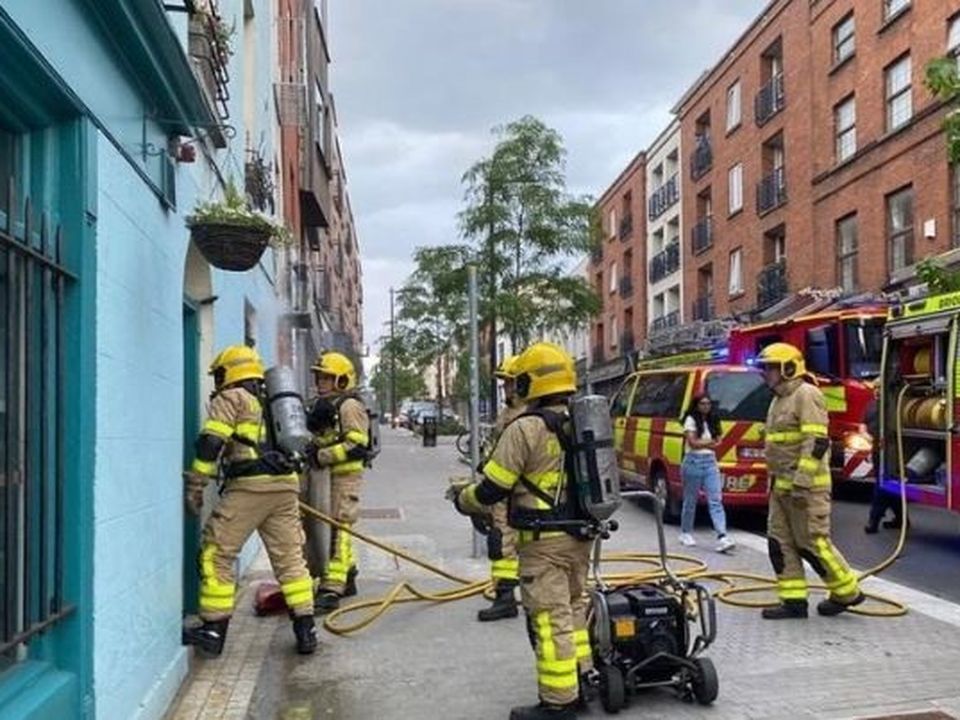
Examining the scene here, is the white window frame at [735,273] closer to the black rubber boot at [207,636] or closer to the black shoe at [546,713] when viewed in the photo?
the black rubber boot at [207,636]

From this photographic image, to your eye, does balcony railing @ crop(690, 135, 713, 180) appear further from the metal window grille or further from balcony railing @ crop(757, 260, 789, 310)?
the metal window grille

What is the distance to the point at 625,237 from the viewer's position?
44500 mm

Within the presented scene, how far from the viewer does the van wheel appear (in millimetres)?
12086

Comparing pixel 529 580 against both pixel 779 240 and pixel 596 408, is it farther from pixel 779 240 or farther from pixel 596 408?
pixel 779 240

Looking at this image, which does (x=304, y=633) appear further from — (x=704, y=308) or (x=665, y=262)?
(x=665, y=262)

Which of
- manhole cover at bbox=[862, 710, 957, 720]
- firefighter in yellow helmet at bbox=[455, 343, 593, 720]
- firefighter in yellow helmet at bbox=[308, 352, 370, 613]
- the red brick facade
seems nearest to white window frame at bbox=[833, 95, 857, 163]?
the red brick facade

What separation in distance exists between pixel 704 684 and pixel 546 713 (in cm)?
87

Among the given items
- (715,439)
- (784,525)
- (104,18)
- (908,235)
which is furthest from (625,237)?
(104,18)

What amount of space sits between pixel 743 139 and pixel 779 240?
3865 millimetres

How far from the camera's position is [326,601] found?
7.61 m

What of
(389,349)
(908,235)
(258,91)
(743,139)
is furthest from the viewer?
(389,349)

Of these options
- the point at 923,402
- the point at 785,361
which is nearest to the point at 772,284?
the point at 923,402

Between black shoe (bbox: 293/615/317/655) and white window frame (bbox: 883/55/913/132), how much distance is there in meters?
18.5

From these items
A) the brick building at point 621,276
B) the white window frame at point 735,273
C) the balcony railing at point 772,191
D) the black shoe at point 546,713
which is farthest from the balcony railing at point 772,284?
the black shoe at point 546,713
